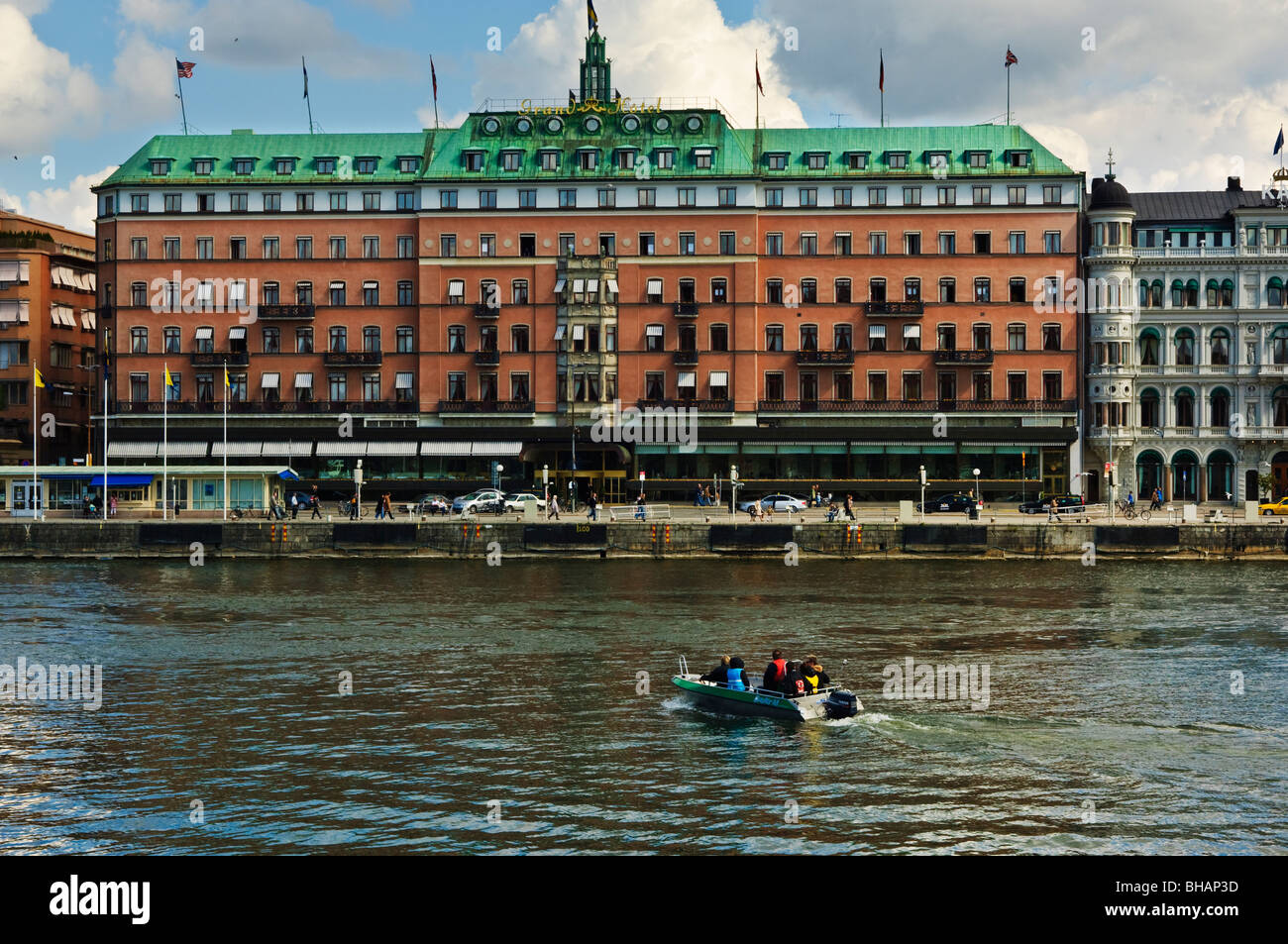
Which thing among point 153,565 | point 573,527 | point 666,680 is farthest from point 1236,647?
point 153,565

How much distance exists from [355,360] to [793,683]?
91.3m

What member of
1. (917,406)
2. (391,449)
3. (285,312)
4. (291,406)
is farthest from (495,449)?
(917,406)

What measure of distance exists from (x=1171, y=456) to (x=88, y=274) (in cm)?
11074

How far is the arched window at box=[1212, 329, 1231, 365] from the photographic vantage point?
12356 centimetres

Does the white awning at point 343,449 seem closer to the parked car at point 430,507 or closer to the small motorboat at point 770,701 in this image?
the parked car at point 430,507

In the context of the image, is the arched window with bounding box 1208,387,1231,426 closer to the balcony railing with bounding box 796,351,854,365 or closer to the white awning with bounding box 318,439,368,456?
the balcony railing with bounding box 796,351,854,365

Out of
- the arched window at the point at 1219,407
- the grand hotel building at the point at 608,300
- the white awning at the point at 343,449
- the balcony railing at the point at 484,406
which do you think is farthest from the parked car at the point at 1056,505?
the white awning at the point at 343,449

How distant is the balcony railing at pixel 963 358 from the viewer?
119125 mm

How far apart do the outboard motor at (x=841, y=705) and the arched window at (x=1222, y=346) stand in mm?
98971

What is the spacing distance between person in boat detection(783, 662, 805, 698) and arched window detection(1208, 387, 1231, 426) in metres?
97.0

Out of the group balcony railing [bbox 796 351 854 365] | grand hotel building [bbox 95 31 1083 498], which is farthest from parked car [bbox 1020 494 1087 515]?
balcony railing [bbox 796 351 854 365]

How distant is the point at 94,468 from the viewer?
4195 inches

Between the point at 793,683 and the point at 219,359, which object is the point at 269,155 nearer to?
the point at 219,359

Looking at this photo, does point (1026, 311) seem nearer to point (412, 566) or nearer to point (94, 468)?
point (412, 566)
